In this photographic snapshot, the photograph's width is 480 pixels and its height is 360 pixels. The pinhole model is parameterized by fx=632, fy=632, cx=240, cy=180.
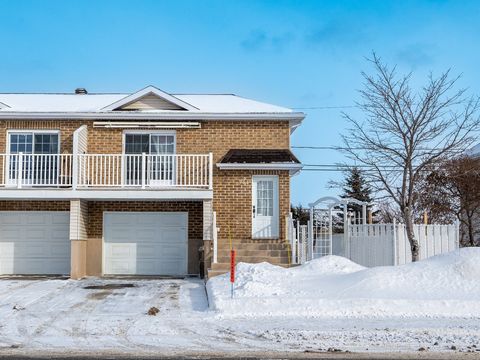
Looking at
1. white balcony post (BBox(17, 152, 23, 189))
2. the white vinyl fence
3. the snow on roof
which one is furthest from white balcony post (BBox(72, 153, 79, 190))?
the white vinyl fence

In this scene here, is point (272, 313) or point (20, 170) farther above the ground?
point (20, 170)

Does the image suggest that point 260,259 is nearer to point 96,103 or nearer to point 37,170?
point 37,170

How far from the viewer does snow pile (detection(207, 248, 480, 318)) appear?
12.1 m

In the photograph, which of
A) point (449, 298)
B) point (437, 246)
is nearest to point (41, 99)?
point (437, 246)

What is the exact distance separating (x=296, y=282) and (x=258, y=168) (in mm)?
6162

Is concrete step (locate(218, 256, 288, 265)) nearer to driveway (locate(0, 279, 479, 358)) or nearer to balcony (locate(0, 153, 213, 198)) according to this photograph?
balcony (locate(0, 153, 213, 198))

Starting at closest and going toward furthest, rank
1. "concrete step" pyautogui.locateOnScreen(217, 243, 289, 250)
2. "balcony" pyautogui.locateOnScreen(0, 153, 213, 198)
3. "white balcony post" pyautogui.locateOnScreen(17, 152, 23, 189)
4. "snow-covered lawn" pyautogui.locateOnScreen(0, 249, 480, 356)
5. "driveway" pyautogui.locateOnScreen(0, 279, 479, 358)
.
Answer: "driveway" pyautogui.locateOnScreen(0, 279, 479, 358) < "snow-covered lawn" pyautogui.locateOnScreen(0, 249, 480, 356) < "white balcony post" pyautogui.locateOnScreen(17, 152, 23, 189) < "concrete step" pyautogui.locateOnScreen(217, 243, 289, 250) < "balcony" pyautogui.locateOnScreen(0, 153, 213, 198)

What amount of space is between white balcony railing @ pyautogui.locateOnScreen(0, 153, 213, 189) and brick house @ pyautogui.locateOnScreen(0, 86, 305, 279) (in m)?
0.05

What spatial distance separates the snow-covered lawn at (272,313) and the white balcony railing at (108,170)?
431 centimetres

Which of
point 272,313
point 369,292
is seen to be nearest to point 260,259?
point 369,292

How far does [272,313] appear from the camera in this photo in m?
12.2

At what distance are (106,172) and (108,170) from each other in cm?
11

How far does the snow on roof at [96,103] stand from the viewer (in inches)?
840

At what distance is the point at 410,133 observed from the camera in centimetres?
1769
